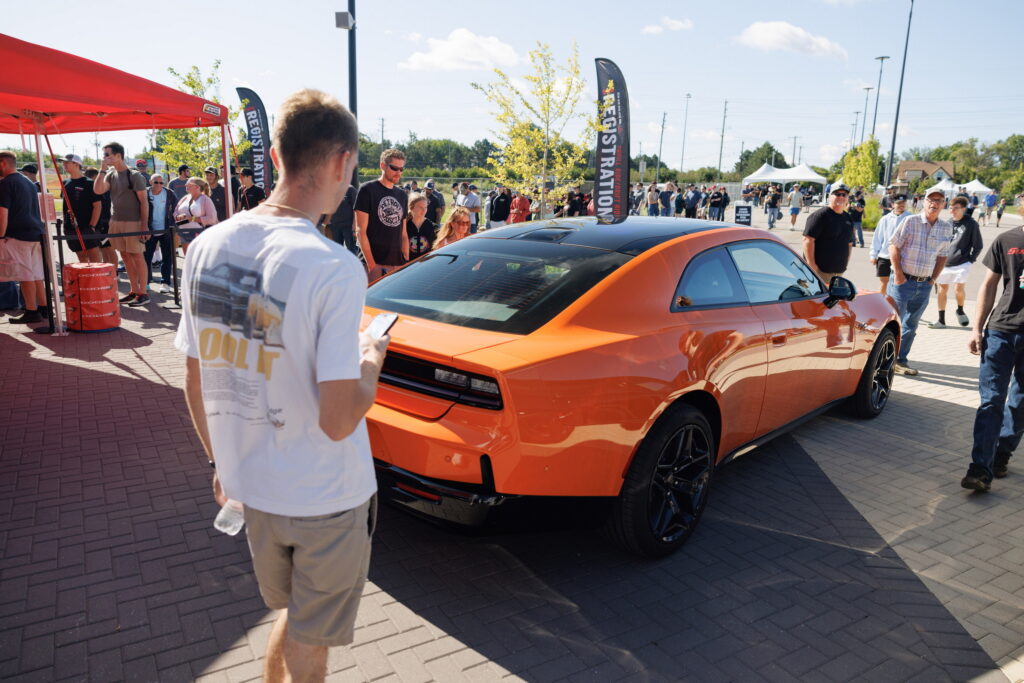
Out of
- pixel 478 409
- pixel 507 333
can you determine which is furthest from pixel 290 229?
pixel 507 333

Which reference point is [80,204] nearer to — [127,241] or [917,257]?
[127,241]

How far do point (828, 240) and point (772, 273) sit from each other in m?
3.27

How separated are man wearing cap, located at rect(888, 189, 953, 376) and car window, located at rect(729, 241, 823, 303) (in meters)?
3.00

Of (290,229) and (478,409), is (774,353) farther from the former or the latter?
(290,229)

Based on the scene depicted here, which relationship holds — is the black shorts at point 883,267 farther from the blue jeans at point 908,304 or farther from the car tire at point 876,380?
the car tire at point 876,380

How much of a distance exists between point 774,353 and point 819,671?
1.84 metres

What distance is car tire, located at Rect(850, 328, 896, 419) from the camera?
562 cm

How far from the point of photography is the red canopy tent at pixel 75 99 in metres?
5.78

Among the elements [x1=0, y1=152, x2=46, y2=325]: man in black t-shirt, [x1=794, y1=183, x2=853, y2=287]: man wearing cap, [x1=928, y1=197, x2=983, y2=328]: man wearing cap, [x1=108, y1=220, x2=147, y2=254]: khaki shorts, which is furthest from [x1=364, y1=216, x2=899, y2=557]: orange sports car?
[x1=108, y1=220, x2=147, y2=254]: khaki shorts

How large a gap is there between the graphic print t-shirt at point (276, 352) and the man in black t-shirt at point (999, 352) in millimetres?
4180

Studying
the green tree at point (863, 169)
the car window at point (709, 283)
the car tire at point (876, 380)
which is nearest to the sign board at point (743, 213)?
the car tire at point (876, 380)

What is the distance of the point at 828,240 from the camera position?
289 inches

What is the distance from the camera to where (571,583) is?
3.21 meters

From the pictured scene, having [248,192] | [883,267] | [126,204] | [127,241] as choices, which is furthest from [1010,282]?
[248,192]
